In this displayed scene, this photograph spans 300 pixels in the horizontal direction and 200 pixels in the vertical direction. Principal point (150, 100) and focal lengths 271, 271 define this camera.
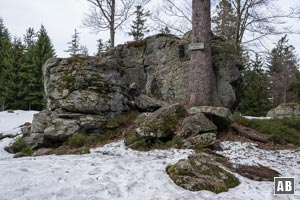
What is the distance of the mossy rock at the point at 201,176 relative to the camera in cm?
395

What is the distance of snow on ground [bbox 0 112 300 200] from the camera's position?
12.0ft

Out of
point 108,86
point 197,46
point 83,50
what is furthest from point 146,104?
point 83,50

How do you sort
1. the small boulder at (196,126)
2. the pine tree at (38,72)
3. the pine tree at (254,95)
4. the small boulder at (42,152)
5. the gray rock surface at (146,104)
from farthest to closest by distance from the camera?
1. the pine tree at (254,95)
2. the pine tree at (38,72)
3. the gray rock surface at (146,104)
4. the small boulder at (42,152)
5. the small boulder at (196,126)

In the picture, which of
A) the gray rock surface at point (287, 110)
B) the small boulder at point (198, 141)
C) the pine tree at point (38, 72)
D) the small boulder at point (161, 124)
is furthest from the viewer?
the pine tree at point (38, 72)

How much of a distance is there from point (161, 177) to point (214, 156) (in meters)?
1.52

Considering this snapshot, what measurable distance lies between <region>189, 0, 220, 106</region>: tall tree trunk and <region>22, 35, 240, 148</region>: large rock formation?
5.49 ft

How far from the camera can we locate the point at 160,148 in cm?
601

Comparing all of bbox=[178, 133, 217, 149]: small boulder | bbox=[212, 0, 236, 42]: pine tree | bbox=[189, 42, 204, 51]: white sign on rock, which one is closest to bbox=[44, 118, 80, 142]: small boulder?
bbox=[178, 133, 217, 149]: small boulder

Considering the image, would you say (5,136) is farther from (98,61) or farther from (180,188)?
(180,188)

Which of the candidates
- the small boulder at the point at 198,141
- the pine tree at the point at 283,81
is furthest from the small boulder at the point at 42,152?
the pine tree at the point at 283,81

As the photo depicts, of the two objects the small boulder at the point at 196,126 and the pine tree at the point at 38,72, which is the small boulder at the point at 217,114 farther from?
the pine tree at the point at 38,72

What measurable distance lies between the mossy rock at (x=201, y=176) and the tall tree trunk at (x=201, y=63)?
3.41 meters

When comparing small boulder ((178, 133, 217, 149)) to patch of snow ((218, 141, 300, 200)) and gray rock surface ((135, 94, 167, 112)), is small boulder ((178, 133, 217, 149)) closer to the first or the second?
patch of snow ((218, 141, 300, 200))

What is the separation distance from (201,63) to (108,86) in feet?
9.23
